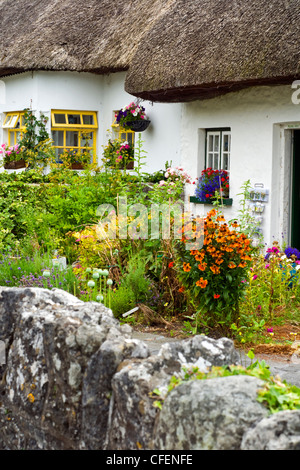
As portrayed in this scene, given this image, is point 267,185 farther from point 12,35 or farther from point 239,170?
point 12,35

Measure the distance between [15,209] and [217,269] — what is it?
3979 mm

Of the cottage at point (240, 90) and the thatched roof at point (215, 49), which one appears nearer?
the thatched roof at point (215, 49)

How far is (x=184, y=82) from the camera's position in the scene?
377 inches

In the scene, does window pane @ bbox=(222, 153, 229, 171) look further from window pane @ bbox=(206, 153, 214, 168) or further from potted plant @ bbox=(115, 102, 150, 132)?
potted plant @ bbox=(115, 102, 150, 132)

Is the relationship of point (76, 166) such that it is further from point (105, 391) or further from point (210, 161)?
point (105, 391)

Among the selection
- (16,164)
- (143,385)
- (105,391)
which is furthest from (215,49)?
(143,385)

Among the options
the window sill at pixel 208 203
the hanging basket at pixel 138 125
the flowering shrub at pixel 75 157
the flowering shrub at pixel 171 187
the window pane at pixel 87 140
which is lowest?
the window sill at pixel 208 203

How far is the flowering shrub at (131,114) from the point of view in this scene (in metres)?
11.5

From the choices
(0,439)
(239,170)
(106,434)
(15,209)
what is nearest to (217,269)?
(0,439)

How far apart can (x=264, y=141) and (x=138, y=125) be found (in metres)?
2.94

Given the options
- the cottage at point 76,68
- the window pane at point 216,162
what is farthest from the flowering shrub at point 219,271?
the cottage at point 76,68

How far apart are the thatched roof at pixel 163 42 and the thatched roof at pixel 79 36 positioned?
19 millimetres

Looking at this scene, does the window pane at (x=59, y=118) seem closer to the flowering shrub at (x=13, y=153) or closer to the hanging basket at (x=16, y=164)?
the flowering shrub at (x=13, y=153)

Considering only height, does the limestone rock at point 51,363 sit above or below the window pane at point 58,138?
below
